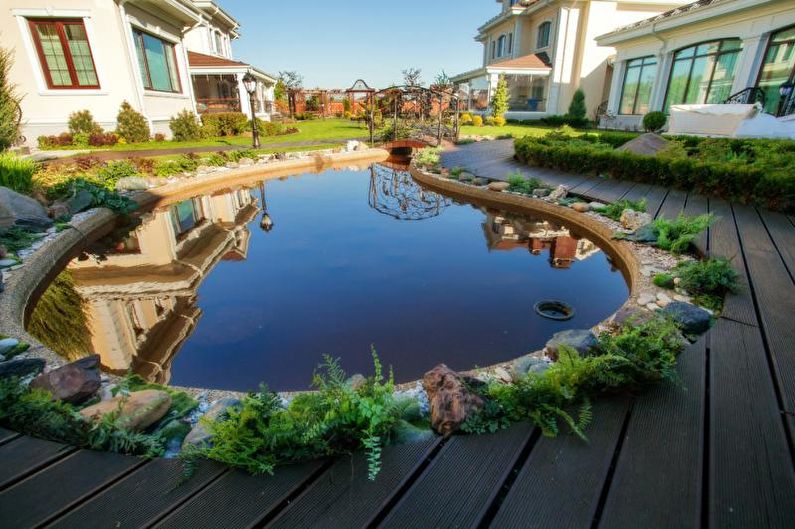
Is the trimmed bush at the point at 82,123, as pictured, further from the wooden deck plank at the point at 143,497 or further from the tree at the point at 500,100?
the tree at the point at 500,100

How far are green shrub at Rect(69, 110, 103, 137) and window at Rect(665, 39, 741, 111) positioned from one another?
18.7m

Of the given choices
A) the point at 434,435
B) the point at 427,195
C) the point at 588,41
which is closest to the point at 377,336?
the point at 434,435

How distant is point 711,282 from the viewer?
310cm

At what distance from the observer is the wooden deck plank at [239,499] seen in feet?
4.29

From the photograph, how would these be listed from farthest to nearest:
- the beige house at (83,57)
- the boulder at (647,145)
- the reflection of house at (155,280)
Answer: the beige house at (83,57) → the boulder at (647,145) → the reflection of house at (155,280)

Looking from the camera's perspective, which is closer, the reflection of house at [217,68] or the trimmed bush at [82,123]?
the trimmed bush at [82,123]

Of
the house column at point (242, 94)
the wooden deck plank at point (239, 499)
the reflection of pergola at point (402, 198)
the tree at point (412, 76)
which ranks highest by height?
the tree at point (412, 76)

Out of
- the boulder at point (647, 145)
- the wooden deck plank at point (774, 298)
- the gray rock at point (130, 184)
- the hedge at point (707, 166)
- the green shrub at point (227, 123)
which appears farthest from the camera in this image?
the green shrub at point (227, 123)

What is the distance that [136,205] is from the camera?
6.69 m

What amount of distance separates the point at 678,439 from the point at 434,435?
1.01 m

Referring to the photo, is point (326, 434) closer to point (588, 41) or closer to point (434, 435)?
point (434, 435)

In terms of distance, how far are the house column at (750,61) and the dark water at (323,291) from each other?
985 cm

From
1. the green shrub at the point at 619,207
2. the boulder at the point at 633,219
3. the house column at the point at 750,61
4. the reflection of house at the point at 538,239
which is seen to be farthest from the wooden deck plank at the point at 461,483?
the house column at the point at 750,61

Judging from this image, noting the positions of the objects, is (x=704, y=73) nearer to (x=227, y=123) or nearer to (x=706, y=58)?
(x=706, y=58)
